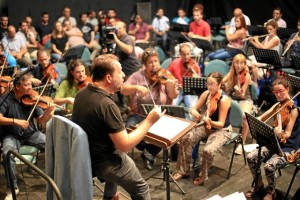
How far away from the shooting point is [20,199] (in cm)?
414

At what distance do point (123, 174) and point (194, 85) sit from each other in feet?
6.98

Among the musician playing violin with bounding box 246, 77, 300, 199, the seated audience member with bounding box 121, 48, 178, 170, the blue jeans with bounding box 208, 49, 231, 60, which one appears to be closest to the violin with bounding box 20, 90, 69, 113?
the seated audience member with bounding box 121, 48, 178, 170

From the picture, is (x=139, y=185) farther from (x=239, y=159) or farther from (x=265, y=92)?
(x=265, y=92)

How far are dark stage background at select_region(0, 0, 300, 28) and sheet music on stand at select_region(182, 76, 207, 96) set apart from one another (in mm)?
7124

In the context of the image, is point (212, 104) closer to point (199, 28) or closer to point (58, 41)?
point (199, 28)

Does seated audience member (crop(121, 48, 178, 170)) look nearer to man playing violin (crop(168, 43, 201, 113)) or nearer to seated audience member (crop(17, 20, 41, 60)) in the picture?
man playing violin (crop(168, 43, 201, 113))

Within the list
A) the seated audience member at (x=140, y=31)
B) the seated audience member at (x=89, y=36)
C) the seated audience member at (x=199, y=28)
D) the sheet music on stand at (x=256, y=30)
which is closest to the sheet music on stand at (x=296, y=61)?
the sheet music on stand at (x=256, y=30)

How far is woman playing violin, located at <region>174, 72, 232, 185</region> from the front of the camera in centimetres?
426

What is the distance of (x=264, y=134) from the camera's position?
358 cm

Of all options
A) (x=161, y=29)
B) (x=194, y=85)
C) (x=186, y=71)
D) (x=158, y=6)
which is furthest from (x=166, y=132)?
(x=158, y=6)

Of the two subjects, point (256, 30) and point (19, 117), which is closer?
point (19, 117)

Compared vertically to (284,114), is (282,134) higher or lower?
lower

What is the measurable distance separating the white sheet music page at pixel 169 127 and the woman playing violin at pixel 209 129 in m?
0.82

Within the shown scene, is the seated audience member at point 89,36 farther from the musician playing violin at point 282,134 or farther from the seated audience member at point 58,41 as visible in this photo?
the musician playing violin at point 282,134
